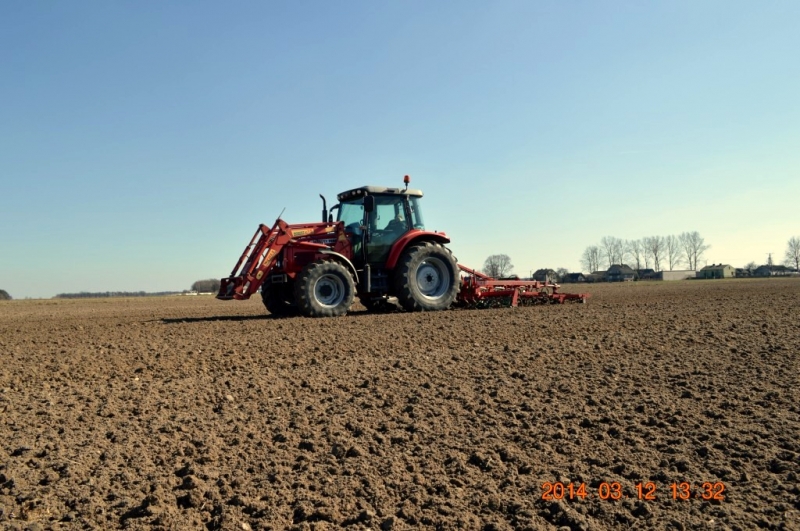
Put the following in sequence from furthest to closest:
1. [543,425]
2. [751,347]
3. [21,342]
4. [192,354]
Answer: [21,342], [192,354], [751,347], [543,425]

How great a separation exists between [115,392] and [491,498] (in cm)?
380

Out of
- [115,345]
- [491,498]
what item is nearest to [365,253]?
[115,345]

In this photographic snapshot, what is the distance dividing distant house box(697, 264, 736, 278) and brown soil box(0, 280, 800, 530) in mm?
76461

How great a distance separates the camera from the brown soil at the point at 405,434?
3.27 meters

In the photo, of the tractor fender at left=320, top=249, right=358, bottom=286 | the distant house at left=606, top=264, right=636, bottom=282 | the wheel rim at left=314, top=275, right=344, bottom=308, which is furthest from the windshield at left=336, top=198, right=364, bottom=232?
the distant house at left=606, top=264, right=636, bottom=282

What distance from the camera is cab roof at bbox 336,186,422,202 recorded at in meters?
12.3

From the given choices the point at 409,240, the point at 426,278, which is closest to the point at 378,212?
the point at 409,240

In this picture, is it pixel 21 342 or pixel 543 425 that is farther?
pixel 21 342

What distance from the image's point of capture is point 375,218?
12.4m

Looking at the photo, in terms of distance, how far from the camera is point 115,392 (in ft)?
18.4

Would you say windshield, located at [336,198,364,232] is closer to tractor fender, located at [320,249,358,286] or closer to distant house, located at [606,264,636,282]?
tractor fender, located at [320,249,358,286]

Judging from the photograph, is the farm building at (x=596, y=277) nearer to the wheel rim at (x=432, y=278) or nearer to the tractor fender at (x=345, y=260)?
the wheel rim at (x=432, y=278)

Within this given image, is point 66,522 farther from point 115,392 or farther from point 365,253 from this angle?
point 365,253

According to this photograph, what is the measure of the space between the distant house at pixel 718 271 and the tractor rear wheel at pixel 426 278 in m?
72.7
